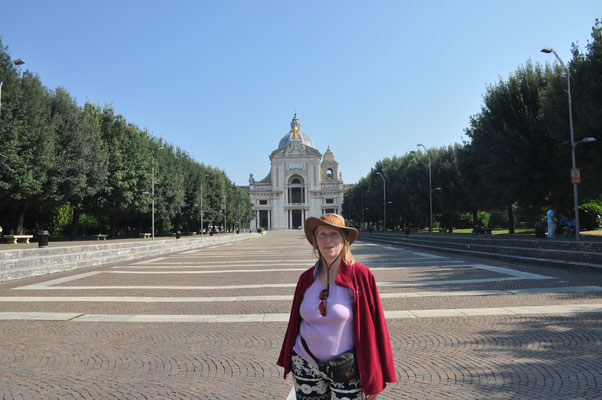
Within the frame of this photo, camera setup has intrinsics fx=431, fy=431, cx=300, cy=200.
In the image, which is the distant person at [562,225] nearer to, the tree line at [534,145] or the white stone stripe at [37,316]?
the tree line at [534,145]

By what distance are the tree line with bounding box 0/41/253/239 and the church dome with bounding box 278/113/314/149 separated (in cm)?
8698

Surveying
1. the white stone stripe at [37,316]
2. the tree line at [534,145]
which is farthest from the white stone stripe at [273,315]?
the tree line at [534,145]

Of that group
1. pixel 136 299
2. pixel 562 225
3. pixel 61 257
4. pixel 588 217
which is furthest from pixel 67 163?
pixel 588 217

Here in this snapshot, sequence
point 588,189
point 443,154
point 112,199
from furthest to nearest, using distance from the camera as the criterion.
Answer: point 443,154
point 112,199
point 588,189

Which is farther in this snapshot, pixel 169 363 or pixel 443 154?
pixel 443 154

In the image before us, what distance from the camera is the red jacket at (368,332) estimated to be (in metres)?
2.63

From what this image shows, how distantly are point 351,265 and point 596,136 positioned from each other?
2541 centimetres

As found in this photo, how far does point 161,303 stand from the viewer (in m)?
9.40

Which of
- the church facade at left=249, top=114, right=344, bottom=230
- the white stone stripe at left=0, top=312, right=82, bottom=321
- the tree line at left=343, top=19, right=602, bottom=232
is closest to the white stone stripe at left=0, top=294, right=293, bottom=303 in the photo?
the white stone stripe at left=0, top=312, right=82, bottom=321

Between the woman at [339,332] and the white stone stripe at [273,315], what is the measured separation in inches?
191

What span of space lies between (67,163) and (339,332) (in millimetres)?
33445

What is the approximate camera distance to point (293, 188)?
435 feet

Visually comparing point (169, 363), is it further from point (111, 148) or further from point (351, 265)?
point (111, 148)

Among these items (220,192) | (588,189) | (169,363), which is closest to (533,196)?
(588,189)
